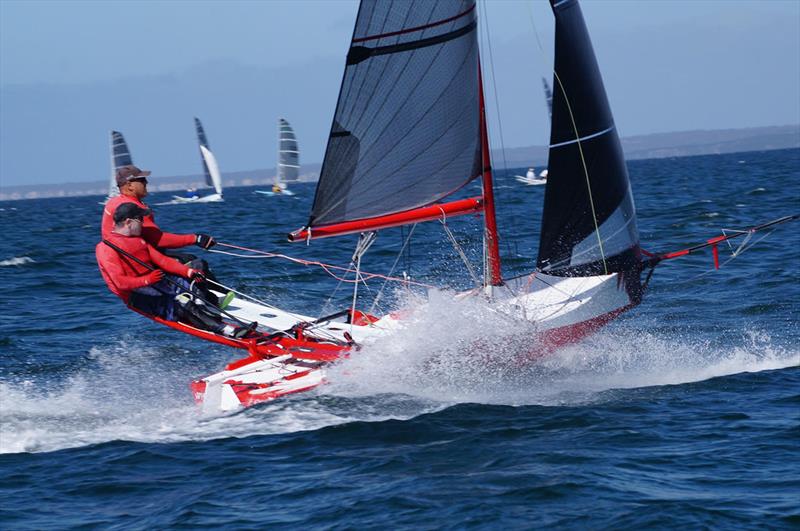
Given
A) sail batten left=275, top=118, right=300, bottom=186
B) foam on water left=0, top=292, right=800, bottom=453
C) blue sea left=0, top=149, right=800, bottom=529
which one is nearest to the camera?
blue sea left=0, top=149, right=800, bottom=529

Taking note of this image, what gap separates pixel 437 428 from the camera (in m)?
8.45

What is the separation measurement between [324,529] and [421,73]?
5.18 meters

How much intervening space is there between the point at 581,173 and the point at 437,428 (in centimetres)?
328

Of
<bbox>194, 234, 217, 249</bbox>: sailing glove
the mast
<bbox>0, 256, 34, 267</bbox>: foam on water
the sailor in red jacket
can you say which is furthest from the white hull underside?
<bbox>0, 256, 34, 267</bbox>: foam on water

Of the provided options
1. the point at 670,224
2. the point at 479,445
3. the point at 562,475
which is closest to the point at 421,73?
the point at 479,445

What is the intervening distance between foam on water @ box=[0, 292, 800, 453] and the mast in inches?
26.1

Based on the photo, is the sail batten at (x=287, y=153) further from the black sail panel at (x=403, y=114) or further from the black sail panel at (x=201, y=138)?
the black sail panel at (x=403, y=114)

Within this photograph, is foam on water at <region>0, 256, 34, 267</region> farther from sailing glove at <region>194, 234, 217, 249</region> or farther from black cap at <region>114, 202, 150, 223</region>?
black cap at <region>114, 202, 150, 223</region>

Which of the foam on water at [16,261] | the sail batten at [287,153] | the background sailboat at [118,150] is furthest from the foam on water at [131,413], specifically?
the sail batten at [287,153]

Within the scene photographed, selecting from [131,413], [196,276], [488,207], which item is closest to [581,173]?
[488,207]

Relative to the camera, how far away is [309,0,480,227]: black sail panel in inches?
391

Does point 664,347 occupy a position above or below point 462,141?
below

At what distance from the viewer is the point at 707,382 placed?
966 centimetres

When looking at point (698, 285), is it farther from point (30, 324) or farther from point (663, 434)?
point (30, 324)
